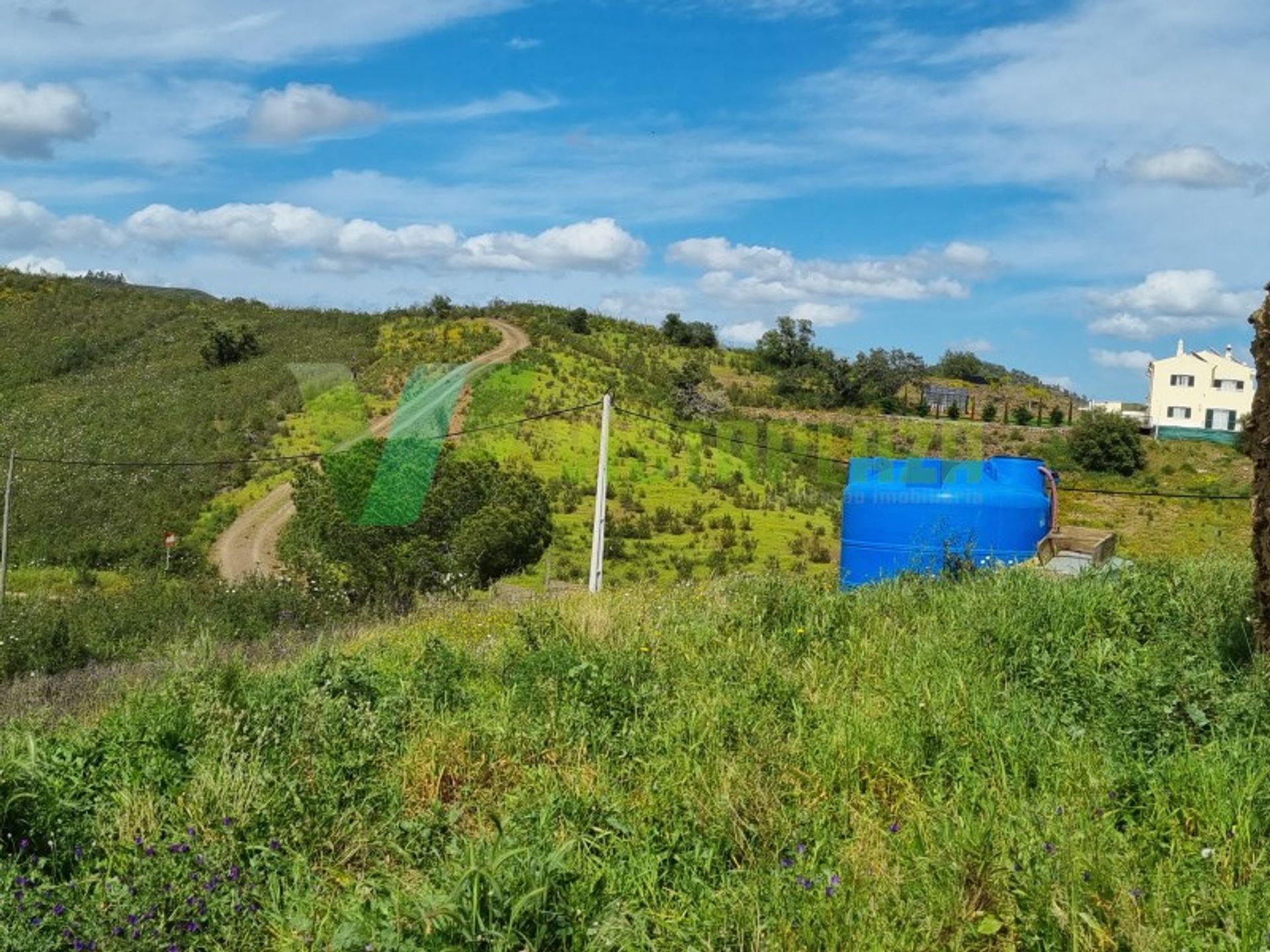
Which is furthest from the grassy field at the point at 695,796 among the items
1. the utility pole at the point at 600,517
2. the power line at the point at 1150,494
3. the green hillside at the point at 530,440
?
the power line at the point at 1150,494

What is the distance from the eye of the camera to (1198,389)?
70375 millimetres

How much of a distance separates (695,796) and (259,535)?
75.9 feet

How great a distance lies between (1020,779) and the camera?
14.7 ft

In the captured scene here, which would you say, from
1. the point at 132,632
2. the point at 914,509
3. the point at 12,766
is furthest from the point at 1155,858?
the point at 132,632

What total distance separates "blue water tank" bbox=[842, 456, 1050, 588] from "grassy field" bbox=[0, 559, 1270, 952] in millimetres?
3696

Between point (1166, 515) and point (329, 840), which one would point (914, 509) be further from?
point (1166, 515)

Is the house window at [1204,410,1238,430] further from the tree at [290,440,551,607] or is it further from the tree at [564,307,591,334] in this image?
the tree at [290,440,551,607]

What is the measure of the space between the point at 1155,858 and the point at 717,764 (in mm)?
1627

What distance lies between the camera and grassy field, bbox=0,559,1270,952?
11.1ft

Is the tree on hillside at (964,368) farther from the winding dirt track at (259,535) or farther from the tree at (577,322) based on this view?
the winding dirt track at (259,535)

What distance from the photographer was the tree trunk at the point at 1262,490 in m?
5.18

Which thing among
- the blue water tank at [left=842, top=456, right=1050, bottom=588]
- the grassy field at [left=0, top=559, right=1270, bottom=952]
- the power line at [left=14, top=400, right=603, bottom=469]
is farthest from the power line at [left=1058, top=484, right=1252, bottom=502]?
the power line at [left=14, top=400, right=603, bottom=469]

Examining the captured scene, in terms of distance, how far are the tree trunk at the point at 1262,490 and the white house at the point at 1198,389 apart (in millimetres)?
68649

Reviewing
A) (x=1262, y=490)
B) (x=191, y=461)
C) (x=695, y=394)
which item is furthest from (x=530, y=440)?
(x=1262, y=490)
